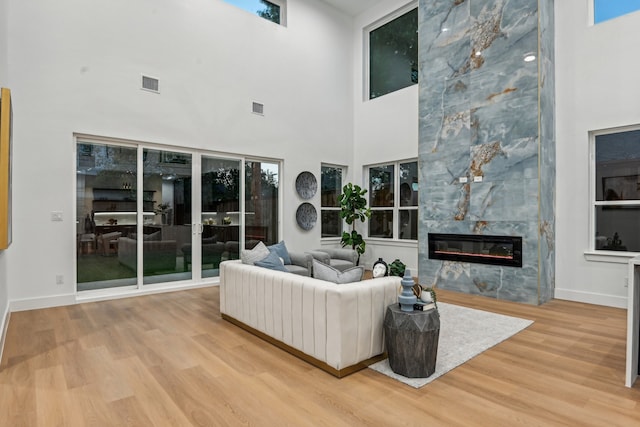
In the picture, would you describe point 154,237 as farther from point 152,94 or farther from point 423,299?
Result: point 423,299

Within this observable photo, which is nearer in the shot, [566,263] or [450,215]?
[566,263]

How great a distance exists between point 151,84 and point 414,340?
17.0ft

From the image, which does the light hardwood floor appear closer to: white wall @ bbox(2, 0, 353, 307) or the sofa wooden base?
the sofa wooden base

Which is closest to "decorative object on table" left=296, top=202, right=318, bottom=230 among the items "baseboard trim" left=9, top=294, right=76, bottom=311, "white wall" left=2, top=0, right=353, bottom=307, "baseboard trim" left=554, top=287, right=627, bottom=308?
"white wall" left=2, top=0, right=353, bottom=307

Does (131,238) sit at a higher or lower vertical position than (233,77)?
lower

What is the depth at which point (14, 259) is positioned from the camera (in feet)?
14.5

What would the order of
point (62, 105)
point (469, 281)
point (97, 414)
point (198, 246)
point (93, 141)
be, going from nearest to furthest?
point (97, 414) < point (62, 105) < point (93, 141) < point (469, 281) < point (198, 246)

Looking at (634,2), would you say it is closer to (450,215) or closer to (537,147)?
(537,147)

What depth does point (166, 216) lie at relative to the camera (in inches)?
224

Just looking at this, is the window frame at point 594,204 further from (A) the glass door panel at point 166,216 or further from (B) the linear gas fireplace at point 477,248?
(A) the glass door panel at point 166,216

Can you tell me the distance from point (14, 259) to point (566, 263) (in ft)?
24.0

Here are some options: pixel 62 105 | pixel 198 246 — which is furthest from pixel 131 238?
pixel 62 105

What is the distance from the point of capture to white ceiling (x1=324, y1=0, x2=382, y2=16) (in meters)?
7.63

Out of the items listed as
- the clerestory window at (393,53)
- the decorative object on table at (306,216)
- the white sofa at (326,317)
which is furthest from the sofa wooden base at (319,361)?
the clerestory window at (393,53)
